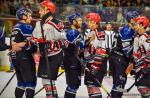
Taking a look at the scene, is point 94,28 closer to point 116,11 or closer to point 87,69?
point 87,69

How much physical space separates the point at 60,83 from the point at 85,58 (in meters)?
2.11

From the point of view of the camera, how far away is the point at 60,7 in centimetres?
965

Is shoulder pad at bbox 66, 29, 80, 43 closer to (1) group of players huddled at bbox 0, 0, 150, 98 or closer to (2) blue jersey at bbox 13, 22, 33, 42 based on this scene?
(1) group of players huddled at bbox 0, 0, 150, 98

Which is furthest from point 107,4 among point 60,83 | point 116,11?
point 60,83

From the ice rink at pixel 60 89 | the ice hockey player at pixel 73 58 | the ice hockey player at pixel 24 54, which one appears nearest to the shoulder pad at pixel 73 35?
the ice hockey player at pixel 73 58

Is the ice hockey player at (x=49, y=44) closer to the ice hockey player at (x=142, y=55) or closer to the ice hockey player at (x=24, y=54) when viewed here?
the ice hockey player at (x=24, y=54)

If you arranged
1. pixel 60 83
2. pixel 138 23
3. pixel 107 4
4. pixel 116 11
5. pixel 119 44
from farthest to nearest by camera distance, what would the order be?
pixel 107 4 < pixel 116 11 < pixel 60 83 < pixel 119 44 < pixel 138 23

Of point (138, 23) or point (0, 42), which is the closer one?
point (138, 23)

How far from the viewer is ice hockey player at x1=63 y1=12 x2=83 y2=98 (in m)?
5.65

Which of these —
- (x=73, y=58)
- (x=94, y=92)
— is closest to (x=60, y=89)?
(x=73, y=58)

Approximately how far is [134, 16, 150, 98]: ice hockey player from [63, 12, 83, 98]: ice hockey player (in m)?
0.76

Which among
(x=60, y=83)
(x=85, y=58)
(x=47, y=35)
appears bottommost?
(x=60, y=83)

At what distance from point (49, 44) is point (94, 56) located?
60 cm

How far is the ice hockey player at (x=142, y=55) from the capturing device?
207 inches
